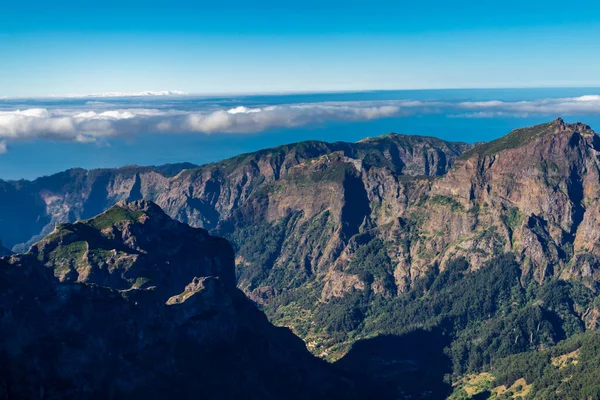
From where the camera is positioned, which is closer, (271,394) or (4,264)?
(4,264)

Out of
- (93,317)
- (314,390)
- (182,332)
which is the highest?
(93,317)

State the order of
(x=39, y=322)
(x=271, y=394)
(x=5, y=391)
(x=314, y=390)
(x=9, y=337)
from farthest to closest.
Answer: (x=314, y=390)
(x=271, y=394)
(x=39, y=322)
(x=9, y=337)
(x=5, y=391)

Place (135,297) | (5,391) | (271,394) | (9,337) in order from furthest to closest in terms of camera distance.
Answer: (271,394) < (135,297) < (9,337) < (5,391)

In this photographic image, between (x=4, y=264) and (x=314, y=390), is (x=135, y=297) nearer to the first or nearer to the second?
(x=4, y=264)

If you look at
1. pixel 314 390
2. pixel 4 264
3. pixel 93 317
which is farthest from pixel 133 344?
pixel 314 390

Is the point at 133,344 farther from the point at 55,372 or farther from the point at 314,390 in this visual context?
the point at 314,390

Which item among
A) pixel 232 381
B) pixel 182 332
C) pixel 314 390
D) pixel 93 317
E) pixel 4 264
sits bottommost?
pixel 314 390

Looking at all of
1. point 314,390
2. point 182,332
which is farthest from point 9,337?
point 314,390

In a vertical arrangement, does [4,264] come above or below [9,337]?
above

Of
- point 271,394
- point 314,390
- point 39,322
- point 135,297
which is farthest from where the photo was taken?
point 314,390
